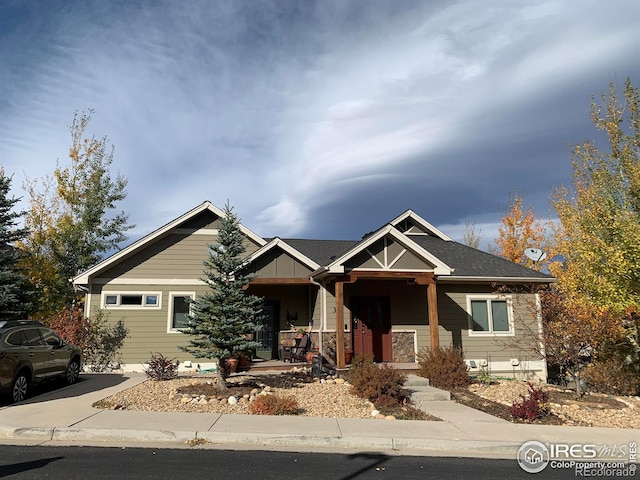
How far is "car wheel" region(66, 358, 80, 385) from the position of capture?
39.0 feet

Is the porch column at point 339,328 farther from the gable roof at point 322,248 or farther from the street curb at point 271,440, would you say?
the street curb at point 271,440

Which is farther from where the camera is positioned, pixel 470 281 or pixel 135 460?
pixel 470 281

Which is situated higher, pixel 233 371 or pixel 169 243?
pixel 169 243

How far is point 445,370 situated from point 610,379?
15.4ft

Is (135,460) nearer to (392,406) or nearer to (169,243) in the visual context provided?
(392,406)

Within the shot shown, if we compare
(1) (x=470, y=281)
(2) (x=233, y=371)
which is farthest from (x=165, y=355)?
(1) (x=470, y=281)

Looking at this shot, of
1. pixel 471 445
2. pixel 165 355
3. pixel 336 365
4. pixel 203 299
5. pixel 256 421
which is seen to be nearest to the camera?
pixel 471 445

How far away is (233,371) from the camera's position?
1402cm

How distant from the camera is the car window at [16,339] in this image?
9281 millimetres

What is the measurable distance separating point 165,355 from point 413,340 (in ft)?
28.4

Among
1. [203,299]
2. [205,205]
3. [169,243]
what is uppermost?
[205,205]

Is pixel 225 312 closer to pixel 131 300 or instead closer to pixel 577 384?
pixel 131 300

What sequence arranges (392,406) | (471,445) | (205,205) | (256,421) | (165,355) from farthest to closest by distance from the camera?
(205,205) < (165,355) < (392,406) < (256,421) < (471,445)

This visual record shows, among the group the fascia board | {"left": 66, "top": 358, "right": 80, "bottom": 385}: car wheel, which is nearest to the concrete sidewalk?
{"left": 66, "top": 358, "right": 80, "bottom": 385}: car wheel
